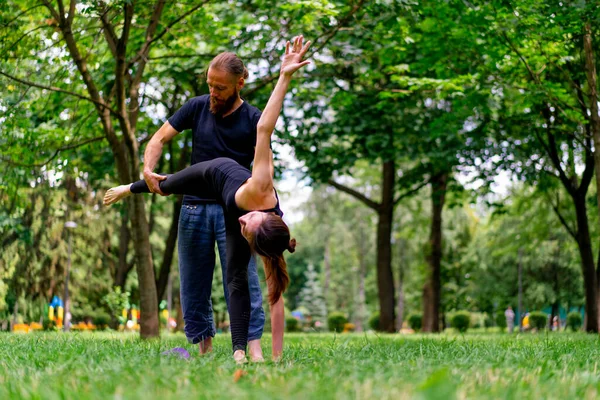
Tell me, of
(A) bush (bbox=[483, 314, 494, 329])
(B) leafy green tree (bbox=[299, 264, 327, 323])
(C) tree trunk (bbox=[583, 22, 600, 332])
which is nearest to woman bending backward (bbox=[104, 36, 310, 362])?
(C) tree trunk (bbox=[583, 22, 600, 332])

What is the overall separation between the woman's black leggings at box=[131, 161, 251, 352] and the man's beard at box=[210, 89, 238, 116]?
24.3 inches

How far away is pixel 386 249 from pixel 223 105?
47.7ft

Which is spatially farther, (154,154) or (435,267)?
(435,267)

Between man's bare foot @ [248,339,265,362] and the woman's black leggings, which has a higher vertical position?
the woman's black leggings

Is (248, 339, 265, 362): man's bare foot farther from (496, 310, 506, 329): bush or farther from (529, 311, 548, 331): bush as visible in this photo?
(496, 310, 506, 329): bush

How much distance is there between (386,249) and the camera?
19938 millimetres

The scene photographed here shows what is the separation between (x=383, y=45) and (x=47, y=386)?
10493 mm

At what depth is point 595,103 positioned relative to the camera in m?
10.8

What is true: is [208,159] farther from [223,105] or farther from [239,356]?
[239,356]

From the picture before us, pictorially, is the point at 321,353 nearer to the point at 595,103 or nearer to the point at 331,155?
the point at 595,103

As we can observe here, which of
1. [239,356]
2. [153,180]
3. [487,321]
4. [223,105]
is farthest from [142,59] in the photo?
[487,321]

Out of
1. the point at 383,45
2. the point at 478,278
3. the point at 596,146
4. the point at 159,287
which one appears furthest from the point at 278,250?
the point at 478,278

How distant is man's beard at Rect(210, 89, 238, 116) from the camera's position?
5.80 metres

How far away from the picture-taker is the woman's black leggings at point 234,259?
5234 mm
